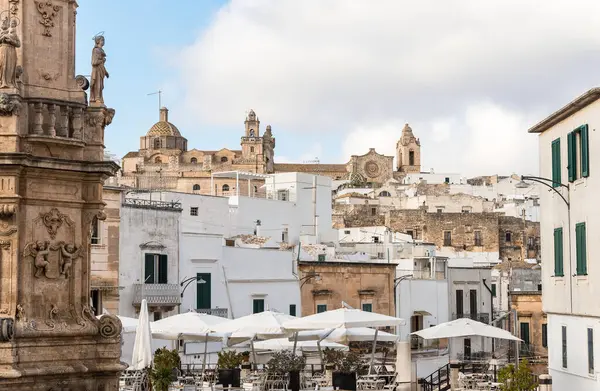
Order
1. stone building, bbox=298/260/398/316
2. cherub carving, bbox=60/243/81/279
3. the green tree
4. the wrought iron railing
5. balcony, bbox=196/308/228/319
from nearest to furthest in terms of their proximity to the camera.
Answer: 1. cherub carving, bbox=60/243/81/279
2. the green tree
3. the wrought iron railing
4. balcony, bbox=196/308/228/319
5. stone building, bbox=298/260/398/316

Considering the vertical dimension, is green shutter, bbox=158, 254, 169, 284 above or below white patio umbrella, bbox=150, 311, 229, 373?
above

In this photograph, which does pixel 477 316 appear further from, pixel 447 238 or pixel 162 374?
pixel 447 238

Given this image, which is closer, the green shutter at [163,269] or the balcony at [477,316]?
the green shutter at [163,269]

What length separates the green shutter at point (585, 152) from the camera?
23.0 meters

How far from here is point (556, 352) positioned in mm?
26016

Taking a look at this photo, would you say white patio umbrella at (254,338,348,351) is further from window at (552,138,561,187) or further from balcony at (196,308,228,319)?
balcony at (196,308,228,319)

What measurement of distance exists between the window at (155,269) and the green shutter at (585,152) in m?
15.1

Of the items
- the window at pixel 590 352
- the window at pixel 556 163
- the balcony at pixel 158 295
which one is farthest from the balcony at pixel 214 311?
the window at pixel 590 352

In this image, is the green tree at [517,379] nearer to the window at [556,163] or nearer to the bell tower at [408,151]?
the window at [556,163]

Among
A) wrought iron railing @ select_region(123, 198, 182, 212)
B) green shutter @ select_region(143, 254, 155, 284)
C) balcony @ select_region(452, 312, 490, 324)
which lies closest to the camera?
wrought iron railing @ select_region(123, 198, 182, 212)

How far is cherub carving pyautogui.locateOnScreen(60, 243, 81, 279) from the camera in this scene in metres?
14.9

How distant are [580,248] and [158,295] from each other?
14.5 metres

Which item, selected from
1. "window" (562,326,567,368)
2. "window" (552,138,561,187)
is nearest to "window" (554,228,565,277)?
"window" (552,138,561,187)

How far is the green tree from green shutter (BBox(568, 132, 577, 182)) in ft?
14.2
